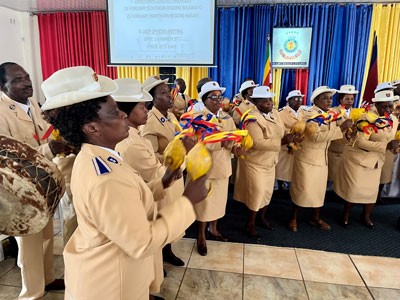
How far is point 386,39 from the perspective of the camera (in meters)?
5.52

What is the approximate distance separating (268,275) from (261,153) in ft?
3.55

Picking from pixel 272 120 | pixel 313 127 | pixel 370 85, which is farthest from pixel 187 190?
pixel 370 85

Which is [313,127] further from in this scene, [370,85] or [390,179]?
[370,85]

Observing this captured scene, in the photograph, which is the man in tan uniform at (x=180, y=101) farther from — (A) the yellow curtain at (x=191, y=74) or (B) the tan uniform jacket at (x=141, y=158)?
(B) the tan uniform jacket at (x=141, y=158)

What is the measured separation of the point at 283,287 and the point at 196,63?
371cm

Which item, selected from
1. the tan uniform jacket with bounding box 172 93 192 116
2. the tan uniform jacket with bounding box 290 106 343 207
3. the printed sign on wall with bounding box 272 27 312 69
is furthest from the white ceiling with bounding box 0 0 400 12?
the tan uniform jacket with bounding box 290 106 343 207

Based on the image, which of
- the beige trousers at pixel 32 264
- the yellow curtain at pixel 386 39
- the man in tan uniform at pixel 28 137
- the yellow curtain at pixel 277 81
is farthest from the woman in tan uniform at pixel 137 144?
the yellow curtain at pixel 386 39

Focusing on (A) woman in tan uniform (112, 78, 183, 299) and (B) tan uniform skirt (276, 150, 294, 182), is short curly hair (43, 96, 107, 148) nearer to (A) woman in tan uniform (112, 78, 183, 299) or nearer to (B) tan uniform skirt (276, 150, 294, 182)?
(A) woman in tan uniform (112, 78, 183, 299)

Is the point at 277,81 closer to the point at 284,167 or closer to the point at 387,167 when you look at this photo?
the point at 284,167

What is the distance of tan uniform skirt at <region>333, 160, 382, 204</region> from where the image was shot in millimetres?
3135

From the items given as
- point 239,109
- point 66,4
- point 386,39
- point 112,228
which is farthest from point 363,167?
point 66,4

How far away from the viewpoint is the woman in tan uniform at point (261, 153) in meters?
2.78

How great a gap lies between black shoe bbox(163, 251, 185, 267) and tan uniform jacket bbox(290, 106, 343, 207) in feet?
4.56

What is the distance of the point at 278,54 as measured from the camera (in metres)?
5.76
